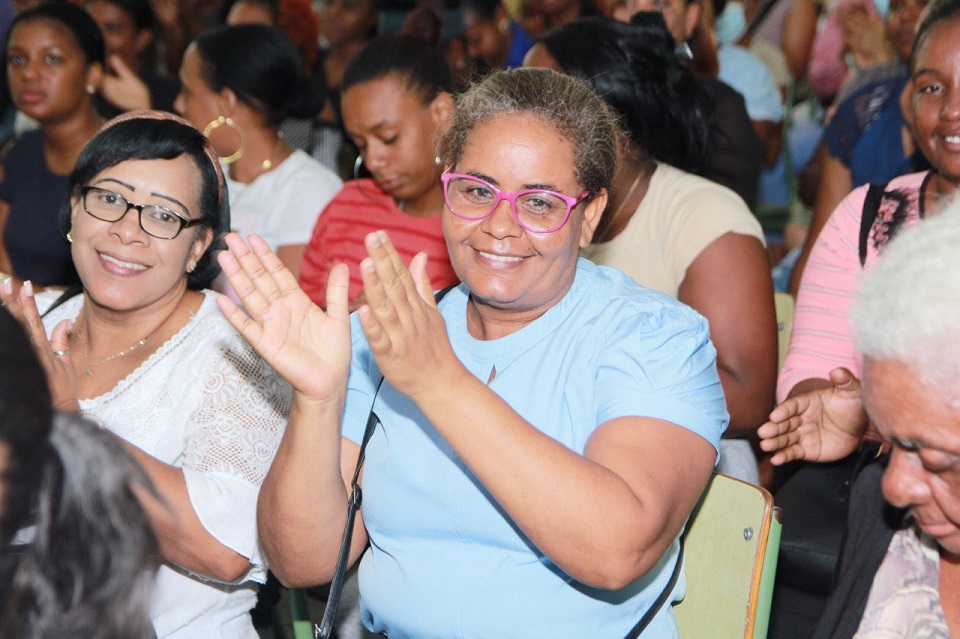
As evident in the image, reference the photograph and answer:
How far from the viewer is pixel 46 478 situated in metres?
1.09

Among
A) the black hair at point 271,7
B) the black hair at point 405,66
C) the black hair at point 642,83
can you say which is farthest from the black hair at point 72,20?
the black hair at point 642,83

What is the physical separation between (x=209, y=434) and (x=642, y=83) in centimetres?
143

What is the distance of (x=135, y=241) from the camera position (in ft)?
7.47

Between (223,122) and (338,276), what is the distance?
8.30ft

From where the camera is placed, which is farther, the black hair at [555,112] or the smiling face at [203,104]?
the smiling face at [203,104]

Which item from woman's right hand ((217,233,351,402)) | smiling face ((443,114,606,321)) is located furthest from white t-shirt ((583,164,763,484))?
woman's right hand ((217,233,351,402))

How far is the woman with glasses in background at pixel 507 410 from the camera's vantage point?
149cm

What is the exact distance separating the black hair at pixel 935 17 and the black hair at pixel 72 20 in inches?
117

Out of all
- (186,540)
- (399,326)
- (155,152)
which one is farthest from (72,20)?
(399,326)

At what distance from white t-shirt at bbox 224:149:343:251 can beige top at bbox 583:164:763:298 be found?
131 cm

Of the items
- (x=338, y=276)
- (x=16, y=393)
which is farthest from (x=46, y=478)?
(x=338, y=276)

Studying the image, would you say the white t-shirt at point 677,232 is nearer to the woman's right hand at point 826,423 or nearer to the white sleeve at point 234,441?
the woman's right hand at point 826,423

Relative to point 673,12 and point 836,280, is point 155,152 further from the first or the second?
point 673,12

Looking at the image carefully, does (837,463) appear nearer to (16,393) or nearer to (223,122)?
(16,393)
